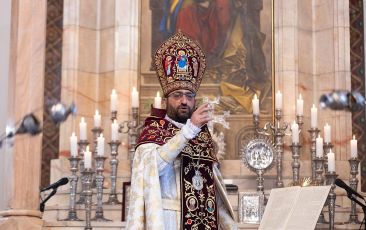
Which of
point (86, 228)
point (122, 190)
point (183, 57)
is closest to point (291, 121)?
point (122, 190)

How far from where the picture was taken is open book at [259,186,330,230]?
7.64 m

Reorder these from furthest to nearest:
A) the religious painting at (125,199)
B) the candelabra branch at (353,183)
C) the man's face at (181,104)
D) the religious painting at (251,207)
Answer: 1. the candelabra branch at (353,183)
2. the religious painting at (125,199)
3. the religious painting at (251,207)
4. the man's face at (181,104)

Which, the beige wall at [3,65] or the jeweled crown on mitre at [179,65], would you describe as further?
the beige wall at [3,65]

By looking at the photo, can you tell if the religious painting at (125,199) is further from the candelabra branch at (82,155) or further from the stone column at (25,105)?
the stone column at (25,105)

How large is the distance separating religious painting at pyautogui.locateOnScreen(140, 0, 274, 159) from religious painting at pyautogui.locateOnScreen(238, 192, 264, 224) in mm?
1876

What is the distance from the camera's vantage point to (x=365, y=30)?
40.1ft

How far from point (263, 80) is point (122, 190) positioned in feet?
8.03

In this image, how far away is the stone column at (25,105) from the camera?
9258 millimetres

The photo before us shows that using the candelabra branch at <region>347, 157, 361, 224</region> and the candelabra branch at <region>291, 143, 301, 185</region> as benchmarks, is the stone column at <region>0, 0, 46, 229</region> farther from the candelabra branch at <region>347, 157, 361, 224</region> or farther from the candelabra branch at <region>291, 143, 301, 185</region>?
the candelabra branch at <region>347, 157, 361, 224</region>

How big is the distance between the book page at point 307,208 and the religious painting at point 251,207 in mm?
1885

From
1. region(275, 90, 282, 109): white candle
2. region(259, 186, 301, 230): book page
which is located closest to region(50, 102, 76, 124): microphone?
region(259, 186, 301, 230): book page

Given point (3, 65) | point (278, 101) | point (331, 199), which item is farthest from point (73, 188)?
point (331, 199)

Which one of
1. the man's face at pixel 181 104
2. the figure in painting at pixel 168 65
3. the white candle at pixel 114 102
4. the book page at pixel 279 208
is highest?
the white candle at pixel 114 102

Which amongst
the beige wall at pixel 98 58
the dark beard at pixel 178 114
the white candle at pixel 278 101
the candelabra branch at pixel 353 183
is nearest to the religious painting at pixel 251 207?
the candelabra branch at pixel 353 183
